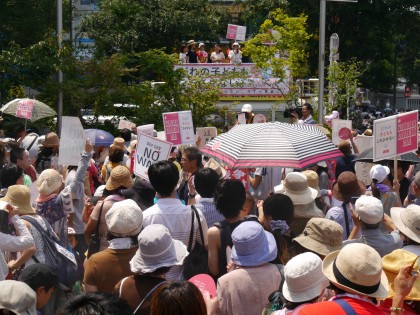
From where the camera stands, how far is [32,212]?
21.0 ft

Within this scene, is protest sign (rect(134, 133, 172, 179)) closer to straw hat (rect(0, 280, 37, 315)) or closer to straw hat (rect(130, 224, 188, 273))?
straw hat (rect(130, 224, 188, 273))

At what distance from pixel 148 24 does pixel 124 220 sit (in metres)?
37.3

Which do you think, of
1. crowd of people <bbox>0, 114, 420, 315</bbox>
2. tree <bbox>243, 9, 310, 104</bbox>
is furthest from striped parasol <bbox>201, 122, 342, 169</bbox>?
tree <bbox>243, 9, 310, 104</bbox>

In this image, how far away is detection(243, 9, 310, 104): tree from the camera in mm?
23188

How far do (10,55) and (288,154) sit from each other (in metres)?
13.1

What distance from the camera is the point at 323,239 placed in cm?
555

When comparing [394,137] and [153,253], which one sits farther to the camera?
[394,137]

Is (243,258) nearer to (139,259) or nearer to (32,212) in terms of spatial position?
(139,259)

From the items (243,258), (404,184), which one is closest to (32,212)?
(243,258)

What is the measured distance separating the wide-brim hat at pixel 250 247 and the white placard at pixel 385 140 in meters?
3.84

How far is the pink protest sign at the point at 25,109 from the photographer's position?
1441 centimetres

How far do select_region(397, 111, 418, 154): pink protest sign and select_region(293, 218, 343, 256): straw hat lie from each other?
3.41m

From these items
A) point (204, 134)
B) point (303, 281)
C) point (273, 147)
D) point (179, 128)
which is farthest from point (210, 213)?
point (204, 134)

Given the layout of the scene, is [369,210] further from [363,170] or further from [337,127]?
[337,127]
